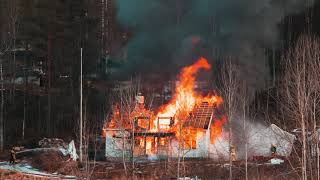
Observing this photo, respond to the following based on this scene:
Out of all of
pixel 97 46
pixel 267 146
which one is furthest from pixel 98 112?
pixel 267 146

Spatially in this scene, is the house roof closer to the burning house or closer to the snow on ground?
the burning house

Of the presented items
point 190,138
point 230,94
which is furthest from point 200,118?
point 230,94

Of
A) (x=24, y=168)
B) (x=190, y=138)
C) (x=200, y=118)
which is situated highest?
(x=200, y=118)

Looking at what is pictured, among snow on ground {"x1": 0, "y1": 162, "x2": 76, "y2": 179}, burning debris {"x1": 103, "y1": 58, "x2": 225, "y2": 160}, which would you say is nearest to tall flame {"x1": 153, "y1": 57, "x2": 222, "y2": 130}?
burning debris {"x1": 103, "y1": 58, "x2": 225, "y2": 160}

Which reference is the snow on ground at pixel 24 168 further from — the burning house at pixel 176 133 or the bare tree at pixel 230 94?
the bare tree at pixel 230 94

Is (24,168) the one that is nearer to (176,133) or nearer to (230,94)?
(176,133)

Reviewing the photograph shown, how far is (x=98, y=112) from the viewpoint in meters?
59.5

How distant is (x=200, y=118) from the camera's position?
4212 cm

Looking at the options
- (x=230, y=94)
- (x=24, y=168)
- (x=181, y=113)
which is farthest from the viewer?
(x=181, y=113)

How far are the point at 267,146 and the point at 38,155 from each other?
1863cm

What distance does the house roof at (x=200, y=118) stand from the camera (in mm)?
41875

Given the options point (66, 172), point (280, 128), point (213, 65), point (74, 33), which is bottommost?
point (66, 172)

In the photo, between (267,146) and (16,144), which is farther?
(16,144)

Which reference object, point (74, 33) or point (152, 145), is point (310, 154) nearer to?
point (152, 145)
